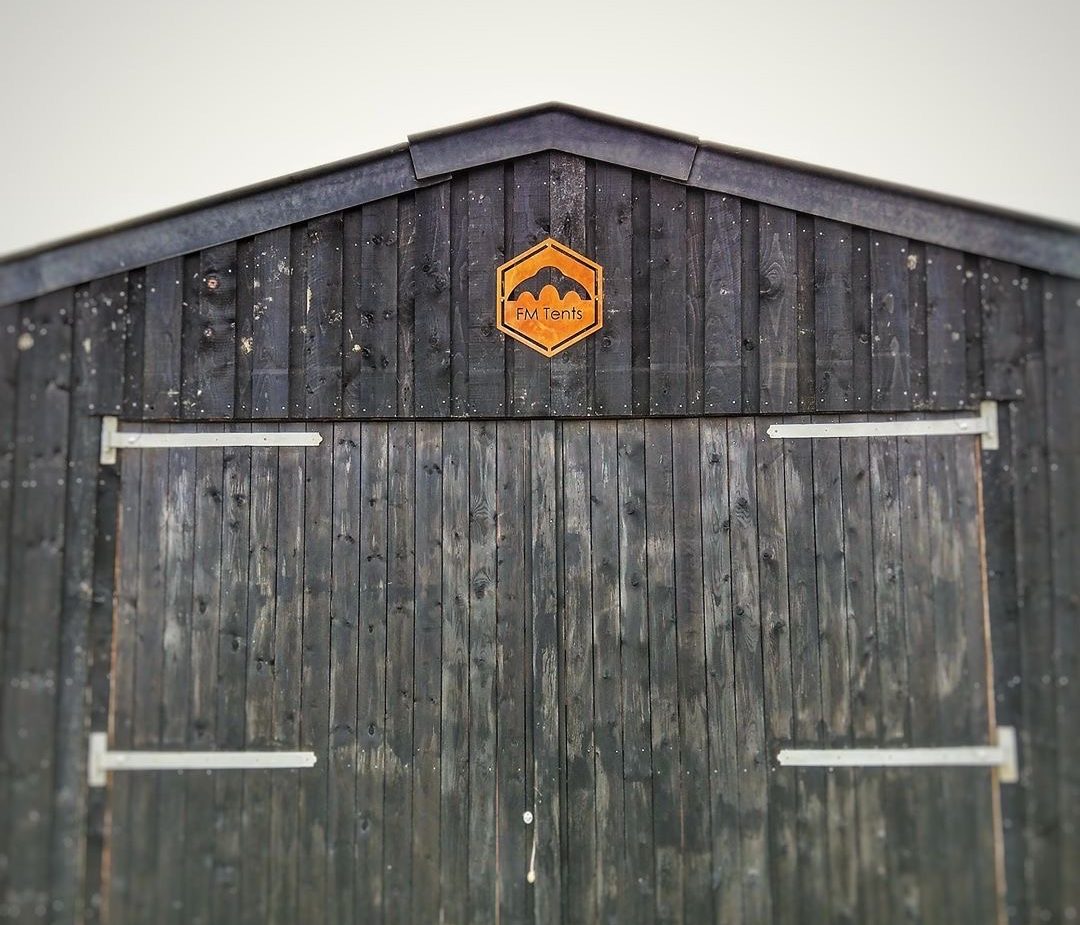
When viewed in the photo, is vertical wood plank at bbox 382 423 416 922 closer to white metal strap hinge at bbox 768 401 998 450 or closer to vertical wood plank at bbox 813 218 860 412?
white metal strap hinge at bbox 768 401 998 450

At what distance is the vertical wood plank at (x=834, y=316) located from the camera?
175 inches

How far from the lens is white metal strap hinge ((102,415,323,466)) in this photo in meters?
4.51

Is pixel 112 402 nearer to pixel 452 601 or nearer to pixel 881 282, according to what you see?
pixel 452 601

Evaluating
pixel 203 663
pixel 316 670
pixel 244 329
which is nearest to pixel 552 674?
pixel 316 670

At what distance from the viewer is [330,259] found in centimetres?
457

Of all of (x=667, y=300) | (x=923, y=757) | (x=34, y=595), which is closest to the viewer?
(x=923, y=757)

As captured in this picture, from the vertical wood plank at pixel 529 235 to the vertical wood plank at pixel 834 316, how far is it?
1.30m

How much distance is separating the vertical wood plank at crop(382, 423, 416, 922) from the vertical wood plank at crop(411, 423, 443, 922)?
26mm

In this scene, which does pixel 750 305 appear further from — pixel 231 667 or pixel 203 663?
pixel 203 663

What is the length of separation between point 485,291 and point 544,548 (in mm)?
1279

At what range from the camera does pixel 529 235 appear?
15.0 feet

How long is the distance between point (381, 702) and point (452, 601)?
58 cm

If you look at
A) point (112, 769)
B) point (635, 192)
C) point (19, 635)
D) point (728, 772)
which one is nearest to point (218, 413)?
point (19, 635)

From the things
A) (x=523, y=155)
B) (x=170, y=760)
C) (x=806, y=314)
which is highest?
(x=523, y=155)
